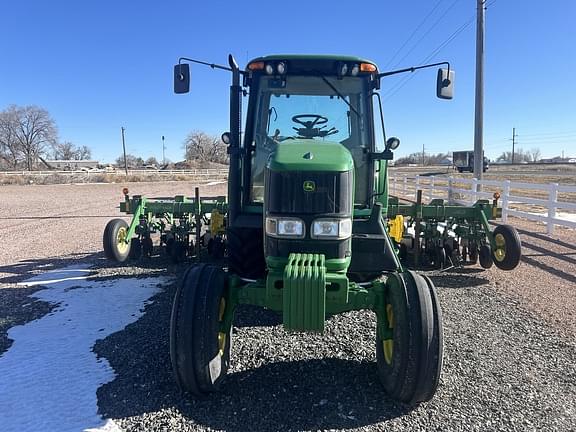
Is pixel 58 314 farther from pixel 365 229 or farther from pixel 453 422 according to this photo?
pixel 453 422

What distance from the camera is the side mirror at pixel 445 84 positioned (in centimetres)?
448

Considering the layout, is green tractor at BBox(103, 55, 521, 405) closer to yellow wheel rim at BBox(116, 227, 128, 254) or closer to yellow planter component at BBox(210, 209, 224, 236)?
yellow planter component at BBox(210, 209, 224, 236)

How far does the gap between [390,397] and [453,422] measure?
43cm

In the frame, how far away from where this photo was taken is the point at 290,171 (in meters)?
3.18

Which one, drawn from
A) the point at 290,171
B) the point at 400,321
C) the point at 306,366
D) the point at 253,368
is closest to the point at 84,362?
the point at 253,368

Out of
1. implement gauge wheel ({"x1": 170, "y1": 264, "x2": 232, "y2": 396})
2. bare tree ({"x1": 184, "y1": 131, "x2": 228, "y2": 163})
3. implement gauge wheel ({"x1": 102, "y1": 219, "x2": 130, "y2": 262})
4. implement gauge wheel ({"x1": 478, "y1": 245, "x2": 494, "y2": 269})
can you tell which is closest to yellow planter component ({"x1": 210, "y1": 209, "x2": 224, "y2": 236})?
implement gauge wheel ({"x1": 102, "y1": 219, "x2": 130, "y2": 262})

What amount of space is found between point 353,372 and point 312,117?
2.54 metres

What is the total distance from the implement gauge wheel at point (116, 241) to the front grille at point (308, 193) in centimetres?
451

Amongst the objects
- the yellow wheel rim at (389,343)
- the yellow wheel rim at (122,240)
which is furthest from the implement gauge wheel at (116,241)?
the yellow wheel rim at (389,343)

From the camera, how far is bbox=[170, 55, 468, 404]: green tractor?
288 cm

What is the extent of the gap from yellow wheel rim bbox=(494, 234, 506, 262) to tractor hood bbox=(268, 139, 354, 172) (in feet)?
13.5

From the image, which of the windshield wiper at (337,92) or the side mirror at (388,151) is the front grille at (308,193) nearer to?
the side mirror at (388,151)

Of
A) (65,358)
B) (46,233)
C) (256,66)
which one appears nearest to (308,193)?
(256,66)

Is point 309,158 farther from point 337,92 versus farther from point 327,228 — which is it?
point 337,92
